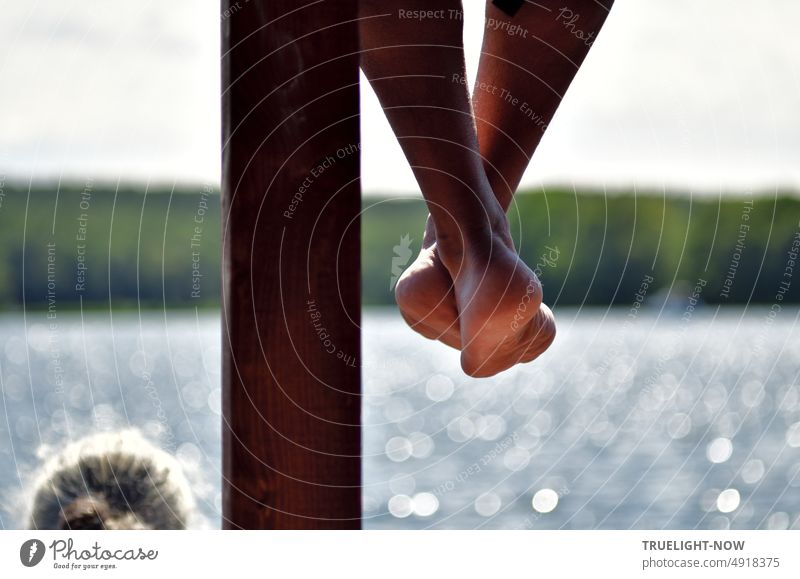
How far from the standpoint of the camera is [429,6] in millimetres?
629

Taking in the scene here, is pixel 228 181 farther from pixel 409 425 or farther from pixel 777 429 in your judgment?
pixel 777 429

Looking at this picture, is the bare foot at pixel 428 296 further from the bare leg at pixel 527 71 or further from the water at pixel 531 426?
the water at pixel 531 426

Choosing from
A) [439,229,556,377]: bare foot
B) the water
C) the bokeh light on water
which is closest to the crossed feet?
[439,229,556,377]: bare foot

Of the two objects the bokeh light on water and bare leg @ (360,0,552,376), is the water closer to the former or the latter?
the bokeh light on water

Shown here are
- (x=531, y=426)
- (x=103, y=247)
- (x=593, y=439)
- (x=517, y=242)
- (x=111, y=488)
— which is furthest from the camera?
(x=531, y=426)

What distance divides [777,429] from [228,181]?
8602 millimetres

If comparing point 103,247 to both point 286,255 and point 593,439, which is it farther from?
point 593,439

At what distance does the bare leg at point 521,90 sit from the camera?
687 millimetres

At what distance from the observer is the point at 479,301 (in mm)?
634

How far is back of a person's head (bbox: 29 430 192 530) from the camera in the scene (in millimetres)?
806

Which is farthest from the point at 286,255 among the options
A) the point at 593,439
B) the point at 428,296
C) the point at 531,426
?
the point at 531,426

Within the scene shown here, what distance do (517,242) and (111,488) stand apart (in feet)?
2.67

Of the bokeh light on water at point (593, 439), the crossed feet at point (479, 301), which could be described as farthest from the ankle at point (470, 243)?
the bokeh light on water at point (593, 439)
